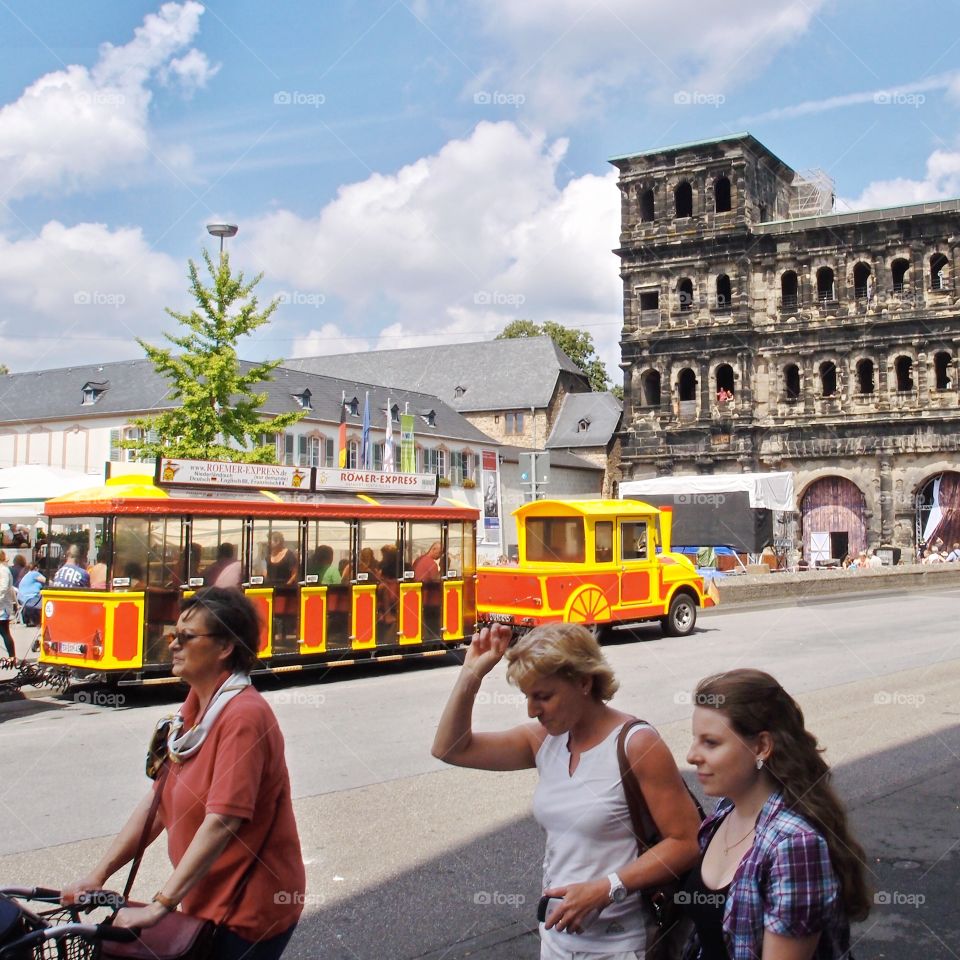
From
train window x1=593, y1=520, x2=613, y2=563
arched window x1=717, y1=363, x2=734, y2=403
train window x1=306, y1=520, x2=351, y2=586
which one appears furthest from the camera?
arched window x1=717, y1=363, x2=734, y2=403

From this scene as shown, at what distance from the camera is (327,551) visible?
49.1 feet

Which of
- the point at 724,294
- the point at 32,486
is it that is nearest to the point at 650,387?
the point at 724,294

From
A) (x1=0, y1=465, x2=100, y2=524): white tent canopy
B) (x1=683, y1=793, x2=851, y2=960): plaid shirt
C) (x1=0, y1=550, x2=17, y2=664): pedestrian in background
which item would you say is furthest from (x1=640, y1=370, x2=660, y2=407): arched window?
(x1=683, y1=793, x2=851, y2=960): plaid shirt

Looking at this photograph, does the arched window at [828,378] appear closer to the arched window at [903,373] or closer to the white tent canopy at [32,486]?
the arched window at [903,373]

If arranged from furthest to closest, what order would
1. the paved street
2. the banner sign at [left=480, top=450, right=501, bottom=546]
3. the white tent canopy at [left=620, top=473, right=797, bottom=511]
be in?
1. the white tent canopy at [left=620, top=473, right=797, bottom=511]
2. the banner sign at [left=480, top=450, right=501, bottom=546]
3. the paved street

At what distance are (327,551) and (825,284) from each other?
42.3 metres

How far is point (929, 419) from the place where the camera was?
158 feet

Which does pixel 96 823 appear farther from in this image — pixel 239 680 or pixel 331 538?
pixel 331 538

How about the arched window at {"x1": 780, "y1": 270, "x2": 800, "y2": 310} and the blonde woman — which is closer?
the blonde woman

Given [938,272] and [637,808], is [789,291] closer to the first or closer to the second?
[938,272]

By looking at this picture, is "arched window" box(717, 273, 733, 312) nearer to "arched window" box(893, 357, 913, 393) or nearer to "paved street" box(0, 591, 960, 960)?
"arched window" box(893, 357, 913, 393)

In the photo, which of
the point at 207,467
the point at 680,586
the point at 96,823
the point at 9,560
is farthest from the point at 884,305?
the point at 96,823

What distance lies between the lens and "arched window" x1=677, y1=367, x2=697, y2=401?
52650mm

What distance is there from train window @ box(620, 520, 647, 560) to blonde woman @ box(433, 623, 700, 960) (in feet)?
54.1
